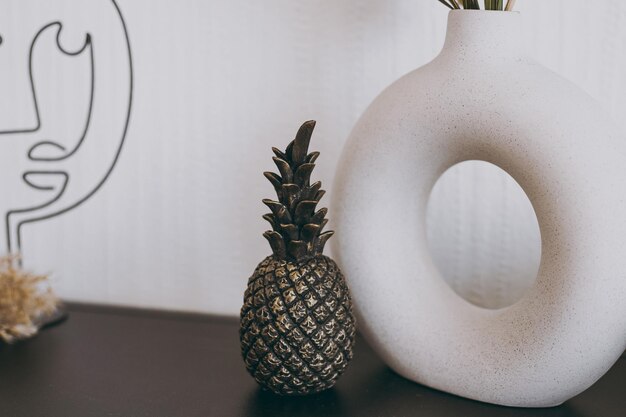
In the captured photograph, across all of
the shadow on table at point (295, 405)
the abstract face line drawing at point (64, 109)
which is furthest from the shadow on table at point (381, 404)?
the abstract face line drawing at point (64, 109)

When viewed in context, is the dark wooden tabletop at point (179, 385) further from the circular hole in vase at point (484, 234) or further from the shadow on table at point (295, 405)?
the circular hole in vase at point (484, 234)

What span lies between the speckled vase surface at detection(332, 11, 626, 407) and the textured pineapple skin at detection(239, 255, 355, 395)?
6 centimetres

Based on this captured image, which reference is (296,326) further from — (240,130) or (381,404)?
(240,130)

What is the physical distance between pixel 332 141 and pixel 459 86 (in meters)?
0.25

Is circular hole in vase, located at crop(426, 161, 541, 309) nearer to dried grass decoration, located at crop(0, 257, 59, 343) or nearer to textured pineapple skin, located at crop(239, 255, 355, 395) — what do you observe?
textured pineapple skin, located at crop(239, 255, 355, 395)

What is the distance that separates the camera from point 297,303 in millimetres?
589

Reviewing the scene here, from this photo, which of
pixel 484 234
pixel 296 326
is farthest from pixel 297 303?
pixel 484 234

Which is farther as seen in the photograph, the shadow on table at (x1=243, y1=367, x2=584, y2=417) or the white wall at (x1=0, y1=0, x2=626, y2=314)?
the white wall at (x1=0, y1=0, x2=626, y2=314)

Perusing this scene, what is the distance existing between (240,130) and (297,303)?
0.33m

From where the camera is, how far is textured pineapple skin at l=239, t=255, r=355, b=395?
589 mm

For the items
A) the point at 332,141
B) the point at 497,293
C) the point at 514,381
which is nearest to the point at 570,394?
the point at 514,381

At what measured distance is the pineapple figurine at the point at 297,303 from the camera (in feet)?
1.94

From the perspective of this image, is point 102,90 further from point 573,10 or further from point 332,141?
point 573,10

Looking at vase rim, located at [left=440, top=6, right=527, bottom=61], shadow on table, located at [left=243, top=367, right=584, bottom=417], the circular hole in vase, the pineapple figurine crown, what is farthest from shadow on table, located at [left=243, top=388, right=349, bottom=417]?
vase rim, located at [left=440, top=6, right=527, bottom=61]
